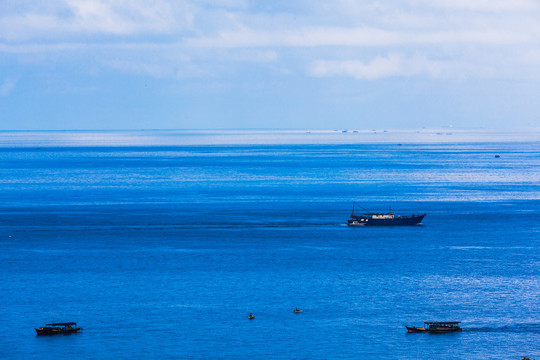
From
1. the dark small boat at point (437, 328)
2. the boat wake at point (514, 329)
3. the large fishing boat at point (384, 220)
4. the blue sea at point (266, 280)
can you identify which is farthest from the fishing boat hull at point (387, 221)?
the dark small boat at point (437, 328)

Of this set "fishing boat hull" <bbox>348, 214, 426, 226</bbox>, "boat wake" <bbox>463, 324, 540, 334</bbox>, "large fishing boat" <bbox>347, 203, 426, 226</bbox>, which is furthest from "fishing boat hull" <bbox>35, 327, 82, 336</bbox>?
"fishing boat hull" <bbox>348, 214, 426, 226</bbox>

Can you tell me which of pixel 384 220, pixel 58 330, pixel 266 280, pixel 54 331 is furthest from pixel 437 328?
pixel 384 220

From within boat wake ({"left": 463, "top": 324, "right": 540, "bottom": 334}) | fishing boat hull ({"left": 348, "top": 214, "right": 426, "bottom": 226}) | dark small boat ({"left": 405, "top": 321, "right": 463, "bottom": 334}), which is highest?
fishing boat hull ({"left": 348, "top": 214, "right": 426, "bottom": 226})

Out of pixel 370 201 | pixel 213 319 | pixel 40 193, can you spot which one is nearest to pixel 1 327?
pixel 213 319

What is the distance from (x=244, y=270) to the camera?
8625 cm

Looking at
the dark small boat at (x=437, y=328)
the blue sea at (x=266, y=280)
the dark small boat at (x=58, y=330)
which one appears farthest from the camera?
the dark small boat at (x=437, y=328)

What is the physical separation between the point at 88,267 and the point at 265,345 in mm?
32060

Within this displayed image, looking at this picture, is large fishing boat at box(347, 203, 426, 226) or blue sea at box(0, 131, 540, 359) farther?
large fishing boat at box(347, 203, 426, 226)

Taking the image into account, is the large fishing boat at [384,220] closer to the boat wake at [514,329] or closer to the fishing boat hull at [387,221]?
the fishing boat hull at [387,221]

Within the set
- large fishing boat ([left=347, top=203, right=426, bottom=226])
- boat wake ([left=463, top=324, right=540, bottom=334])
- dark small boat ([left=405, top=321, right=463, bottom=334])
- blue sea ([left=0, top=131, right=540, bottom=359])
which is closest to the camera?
blue sea ([left=0, top=131, right=540, bottom=359])

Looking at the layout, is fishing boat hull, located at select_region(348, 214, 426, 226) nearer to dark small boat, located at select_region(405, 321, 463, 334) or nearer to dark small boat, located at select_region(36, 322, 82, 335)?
dark small boat, located at select_region(405, 321, 463, 334)

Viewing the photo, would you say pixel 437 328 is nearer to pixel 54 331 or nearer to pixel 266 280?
pixel 266 280

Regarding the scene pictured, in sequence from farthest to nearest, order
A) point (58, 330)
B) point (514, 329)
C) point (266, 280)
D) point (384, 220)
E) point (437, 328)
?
point (384, 220) → point (266, 280) → point (514, 329) → point (437, 328) → point (58, 330)

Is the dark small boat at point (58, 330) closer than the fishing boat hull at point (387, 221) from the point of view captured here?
Yes
